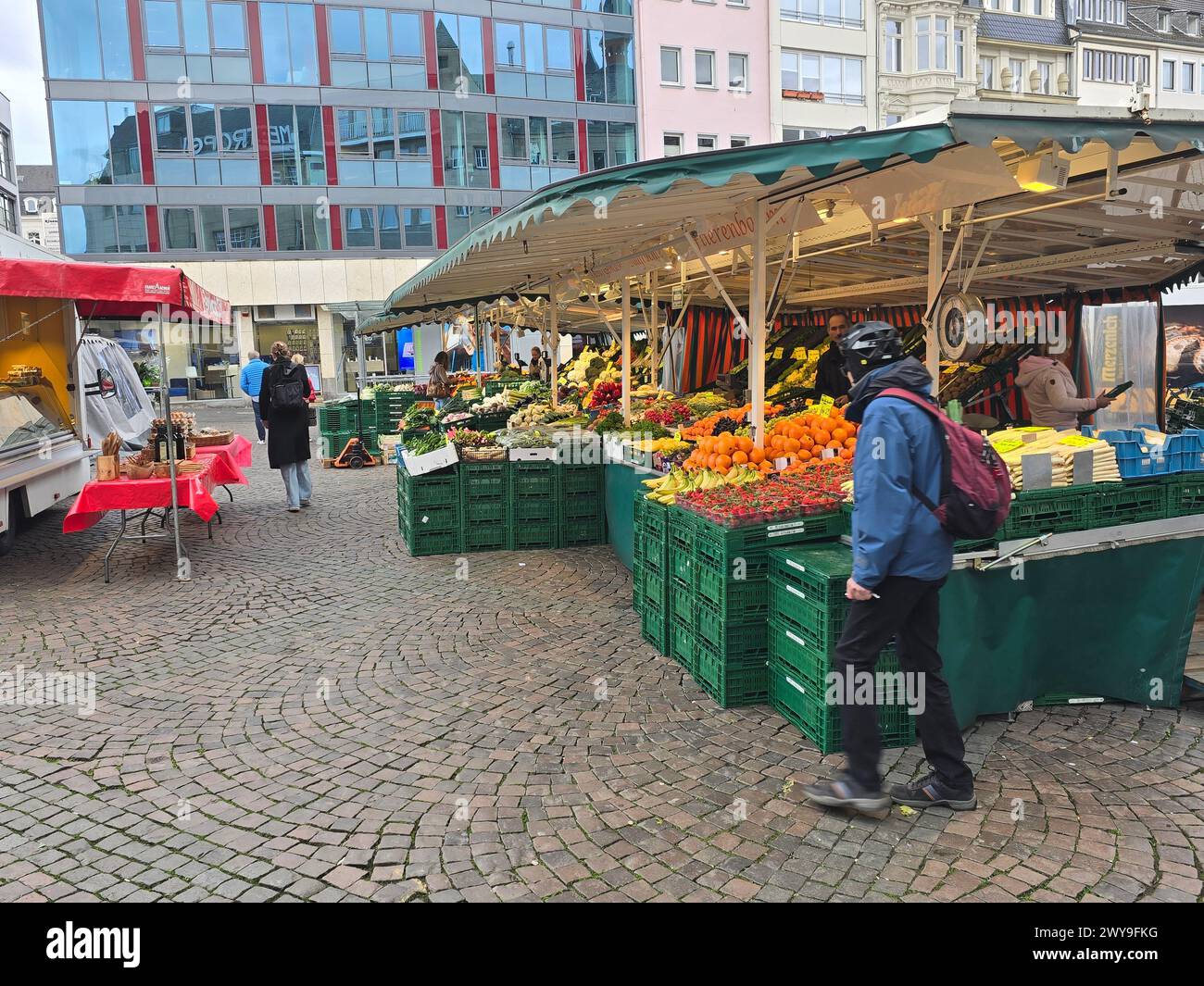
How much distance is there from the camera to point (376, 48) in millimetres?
34844

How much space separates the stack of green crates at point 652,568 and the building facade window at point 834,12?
39.8 metres

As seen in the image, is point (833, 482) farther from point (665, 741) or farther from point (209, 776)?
point (209, 776)

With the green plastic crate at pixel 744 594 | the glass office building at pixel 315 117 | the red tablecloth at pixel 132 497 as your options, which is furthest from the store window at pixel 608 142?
the green plastic crate at pixel 744 594

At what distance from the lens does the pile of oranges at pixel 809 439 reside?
6.14 m

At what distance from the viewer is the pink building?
1486 inches

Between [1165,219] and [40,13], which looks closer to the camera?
[1165,219]

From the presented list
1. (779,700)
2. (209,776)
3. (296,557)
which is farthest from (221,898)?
(296,557)

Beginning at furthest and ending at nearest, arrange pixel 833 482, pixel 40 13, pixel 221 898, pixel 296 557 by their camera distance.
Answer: pixel 40 13 → pixel 296 557 → pixel 833 482 → pixel 221 898

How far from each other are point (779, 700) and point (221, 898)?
9.35 ft

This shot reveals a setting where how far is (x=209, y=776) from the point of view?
14.2 feet

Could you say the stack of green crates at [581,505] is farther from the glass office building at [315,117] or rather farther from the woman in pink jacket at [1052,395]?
the glass office building at [315,117]

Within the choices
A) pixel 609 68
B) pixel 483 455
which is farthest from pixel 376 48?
pixel 483 455

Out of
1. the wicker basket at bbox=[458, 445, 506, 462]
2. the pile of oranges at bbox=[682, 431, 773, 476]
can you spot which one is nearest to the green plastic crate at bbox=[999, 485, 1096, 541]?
the pile of oranges at bbox=[682, 431, 773, 476]

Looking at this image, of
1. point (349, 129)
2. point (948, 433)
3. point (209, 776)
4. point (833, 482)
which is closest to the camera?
point (948, 433)
